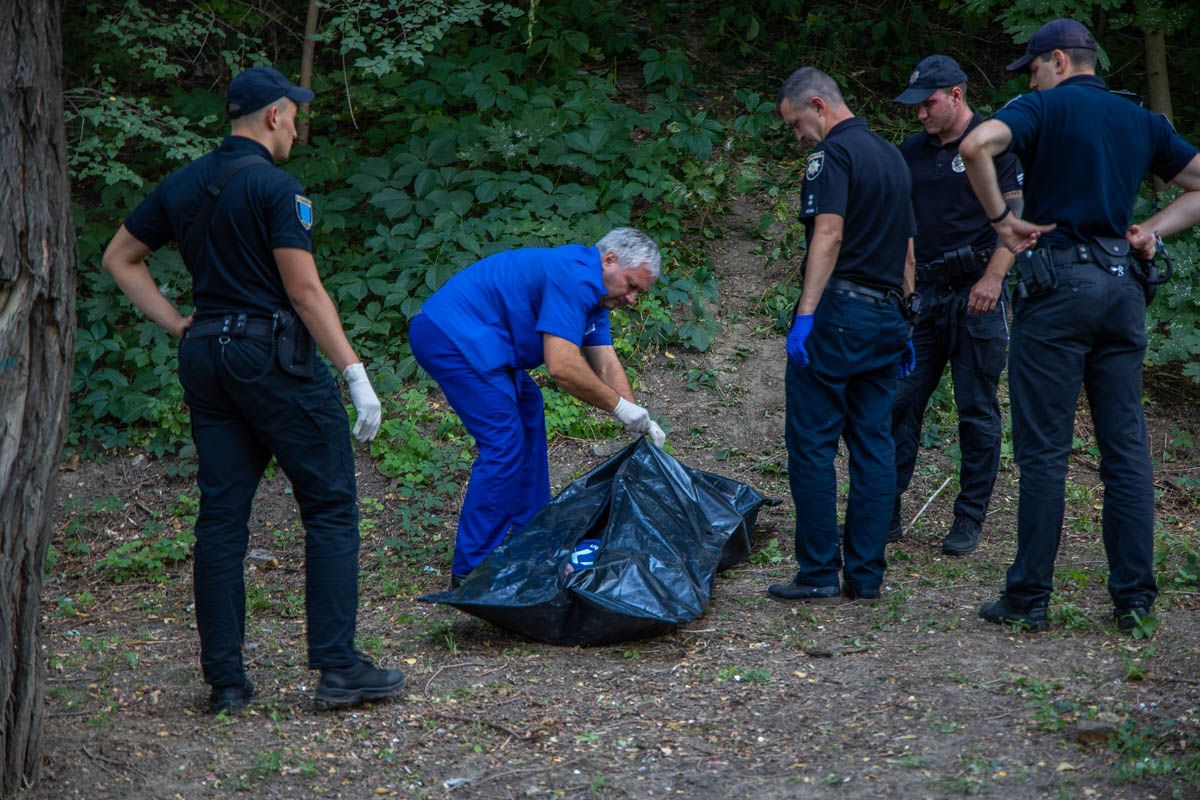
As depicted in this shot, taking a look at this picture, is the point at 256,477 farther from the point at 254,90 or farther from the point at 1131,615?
the point at 1131,615

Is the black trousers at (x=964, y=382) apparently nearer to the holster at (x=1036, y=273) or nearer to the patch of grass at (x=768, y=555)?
the patch of grass at (x=768, y=555)

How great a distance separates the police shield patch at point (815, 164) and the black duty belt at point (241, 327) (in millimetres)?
2011

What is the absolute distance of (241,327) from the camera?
3.38m

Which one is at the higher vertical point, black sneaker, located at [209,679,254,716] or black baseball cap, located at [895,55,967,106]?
black baseball cap, located at [895,55,967,106]

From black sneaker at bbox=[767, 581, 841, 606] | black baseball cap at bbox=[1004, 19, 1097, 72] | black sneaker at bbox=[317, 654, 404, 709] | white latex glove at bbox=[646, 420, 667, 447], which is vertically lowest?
black sneaker at bbox=[317, 654, 404, 709]

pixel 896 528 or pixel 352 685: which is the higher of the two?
pixel 896 528

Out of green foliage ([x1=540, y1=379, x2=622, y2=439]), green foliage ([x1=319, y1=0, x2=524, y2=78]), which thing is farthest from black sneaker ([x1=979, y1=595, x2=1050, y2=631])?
green foliage ([x1=319, y1=0, x2=524, y2=78])

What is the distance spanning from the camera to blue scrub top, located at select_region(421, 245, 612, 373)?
14.9ft

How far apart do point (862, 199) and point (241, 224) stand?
7.24 ft

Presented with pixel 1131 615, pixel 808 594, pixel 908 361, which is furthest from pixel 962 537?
pixel 1131 615

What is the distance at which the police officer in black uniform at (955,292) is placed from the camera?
16.2 feet

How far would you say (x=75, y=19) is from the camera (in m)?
8.03

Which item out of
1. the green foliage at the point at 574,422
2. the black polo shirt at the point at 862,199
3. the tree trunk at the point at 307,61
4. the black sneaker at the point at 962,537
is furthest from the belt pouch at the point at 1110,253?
the tree trunk at the point at 307,61

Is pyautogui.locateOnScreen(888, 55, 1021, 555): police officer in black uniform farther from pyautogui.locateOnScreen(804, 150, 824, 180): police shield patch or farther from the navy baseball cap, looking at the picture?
the navy baseball cap
